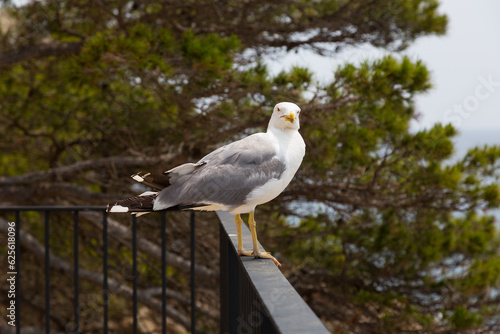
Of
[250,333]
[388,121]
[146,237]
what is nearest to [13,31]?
[146,237]

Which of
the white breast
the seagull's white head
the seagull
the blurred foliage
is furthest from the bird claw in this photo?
the blurred foliage

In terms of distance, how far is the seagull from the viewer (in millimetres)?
1540

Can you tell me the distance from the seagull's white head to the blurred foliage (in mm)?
1839

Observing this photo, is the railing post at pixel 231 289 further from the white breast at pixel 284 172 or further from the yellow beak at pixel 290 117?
the yellow beak at pixel 290 117

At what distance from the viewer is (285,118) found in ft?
5.28

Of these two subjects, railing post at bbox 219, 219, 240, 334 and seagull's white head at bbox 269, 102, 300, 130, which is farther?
railing post at bbox 219, 219, 240, 334

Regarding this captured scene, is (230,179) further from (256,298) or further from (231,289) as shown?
(231,289)

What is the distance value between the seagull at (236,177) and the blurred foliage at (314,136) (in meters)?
1.83

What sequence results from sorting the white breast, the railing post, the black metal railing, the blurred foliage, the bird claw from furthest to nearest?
1. the blurred foliage
2. the railing post
3. the bird claw
4. the white breast
5. the black metal railing

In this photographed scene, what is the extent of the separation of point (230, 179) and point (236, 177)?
18 millimetres

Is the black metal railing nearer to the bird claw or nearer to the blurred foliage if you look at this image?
the bird claw

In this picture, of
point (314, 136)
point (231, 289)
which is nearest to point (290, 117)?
point (231, 289)

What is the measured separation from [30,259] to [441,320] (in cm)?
419

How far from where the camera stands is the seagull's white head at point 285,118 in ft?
5.27
